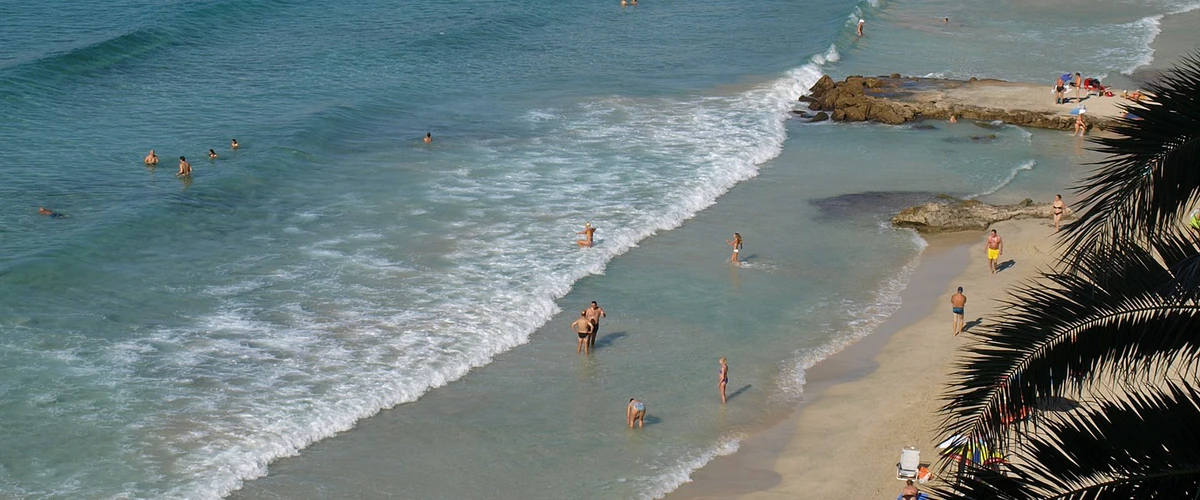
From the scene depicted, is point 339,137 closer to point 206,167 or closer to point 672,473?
point 206,167

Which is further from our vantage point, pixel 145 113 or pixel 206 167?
pixel 145 113

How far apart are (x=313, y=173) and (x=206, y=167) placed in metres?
2.79

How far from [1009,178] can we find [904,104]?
8252 mm

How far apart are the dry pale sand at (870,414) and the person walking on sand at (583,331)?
12.7ft

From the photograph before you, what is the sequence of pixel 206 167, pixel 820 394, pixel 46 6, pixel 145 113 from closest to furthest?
pixel 820 394 < pixel 206 167 < pixel 145 113 < pixel 46 6

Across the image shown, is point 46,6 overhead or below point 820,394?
overhead

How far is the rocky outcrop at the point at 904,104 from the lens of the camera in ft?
130

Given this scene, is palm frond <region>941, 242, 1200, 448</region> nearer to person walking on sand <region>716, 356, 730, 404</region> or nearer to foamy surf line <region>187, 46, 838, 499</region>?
foamy surf line <region>187, 46, 838, 499</region>

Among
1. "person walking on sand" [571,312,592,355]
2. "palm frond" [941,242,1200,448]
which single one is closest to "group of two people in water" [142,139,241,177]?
"person walking on sand" [571,312,592,355]

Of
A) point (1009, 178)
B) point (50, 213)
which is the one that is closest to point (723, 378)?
point (1009, 178)

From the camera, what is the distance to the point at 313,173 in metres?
34.2

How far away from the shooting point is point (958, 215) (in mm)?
29531

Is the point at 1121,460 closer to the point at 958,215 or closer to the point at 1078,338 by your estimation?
the point at 1078,338

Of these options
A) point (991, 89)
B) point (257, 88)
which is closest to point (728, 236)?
point (991, 89)
